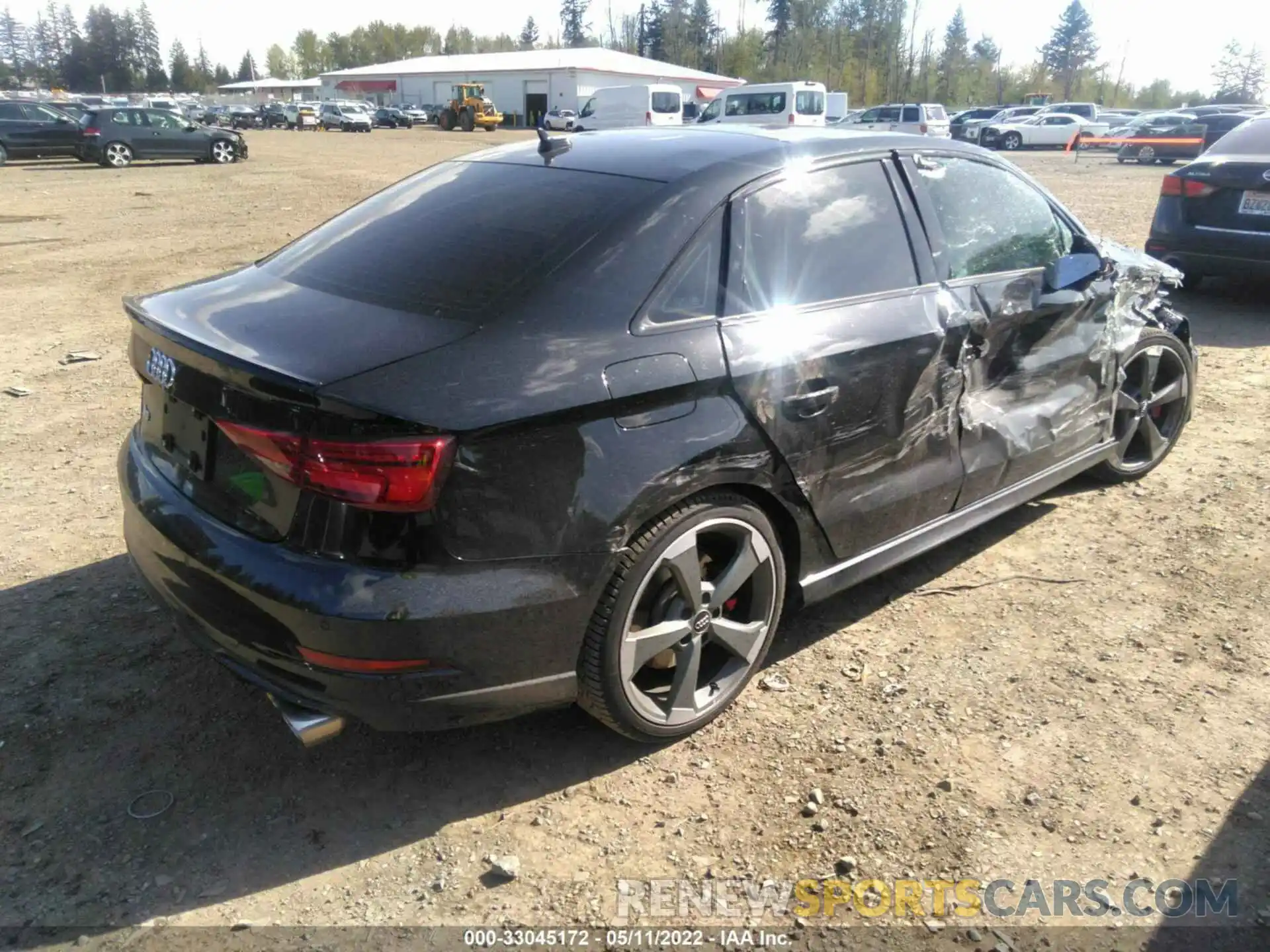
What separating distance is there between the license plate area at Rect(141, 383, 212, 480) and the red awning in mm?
83026

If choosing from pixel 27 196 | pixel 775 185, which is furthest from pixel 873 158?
pixel 27 196

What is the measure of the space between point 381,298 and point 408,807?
4.67 ft

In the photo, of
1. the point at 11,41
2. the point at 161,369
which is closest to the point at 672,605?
the point at 161,369

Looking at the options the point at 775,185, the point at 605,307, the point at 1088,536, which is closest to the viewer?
the point at 605,307

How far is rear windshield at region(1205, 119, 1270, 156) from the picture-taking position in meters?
8.04

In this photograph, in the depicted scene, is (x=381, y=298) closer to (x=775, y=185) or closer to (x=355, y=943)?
(x=775, y=185)

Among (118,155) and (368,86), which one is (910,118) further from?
(368,86)

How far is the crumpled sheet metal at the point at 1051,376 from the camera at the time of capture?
360 centimetres

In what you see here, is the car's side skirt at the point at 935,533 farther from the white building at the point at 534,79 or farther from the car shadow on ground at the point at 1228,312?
the white building at the point at 534,79

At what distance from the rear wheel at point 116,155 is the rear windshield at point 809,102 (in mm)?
19592

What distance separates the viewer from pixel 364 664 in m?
2.31

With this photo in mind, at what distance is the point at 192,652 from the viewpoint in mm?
3283

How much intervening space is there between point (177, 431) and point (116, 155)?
85.7ft

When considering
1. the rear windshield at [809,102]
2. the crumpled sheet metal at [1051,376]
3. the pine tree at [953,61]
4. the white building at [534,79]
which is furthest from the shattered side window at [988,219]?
the pine tree at [953,61]
